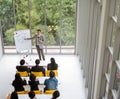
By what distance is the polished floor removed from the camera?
28.0 ft

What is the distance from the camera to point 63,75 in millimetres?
9578

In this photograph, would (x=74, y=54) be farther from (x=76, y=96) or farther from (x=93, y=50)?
(x=93, y=50)

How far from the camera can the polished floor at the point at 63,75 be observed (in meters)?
8.52

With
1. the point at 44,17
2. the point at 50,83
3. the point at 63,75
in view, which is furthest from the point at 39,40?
the point at 50,83

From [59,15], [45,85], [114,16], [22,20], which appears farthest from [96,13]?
[22,20]

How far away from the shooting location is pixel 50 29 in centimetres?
1106

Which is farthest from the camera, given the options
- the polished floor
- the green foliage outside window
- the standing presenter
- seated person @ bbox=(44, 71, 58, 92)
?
the green foliage outside window

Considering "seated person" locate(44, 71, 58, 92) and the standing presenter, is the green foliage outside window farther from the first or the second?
"seated person" locate(44, 71, 58, 92)

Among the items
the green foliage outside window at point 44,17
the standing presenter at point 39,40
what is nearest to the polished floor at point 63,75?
the standing presenter at point 39,40

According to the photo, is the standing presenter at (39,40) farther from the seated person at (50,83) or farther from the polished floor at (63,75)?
the seated person at (50,83)

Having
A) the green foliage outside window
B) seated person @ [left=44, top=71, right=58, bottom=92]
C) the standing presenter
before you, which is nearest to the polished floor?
the standing presenter

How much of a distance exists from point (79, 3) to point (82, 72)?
9.73 ft

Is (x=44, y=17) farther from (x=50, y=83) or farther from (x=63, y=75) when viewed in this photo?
(x=50, y=83)

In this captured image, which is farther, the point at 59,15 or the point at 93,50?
the point at 59,15
